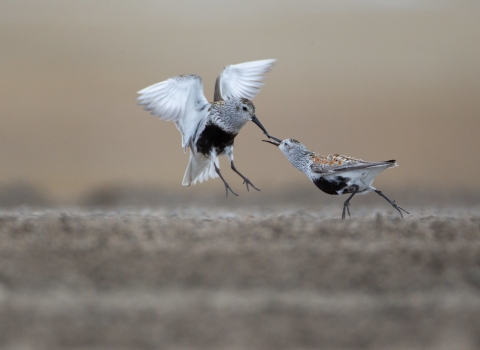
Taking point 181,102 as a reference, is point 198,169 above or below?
below

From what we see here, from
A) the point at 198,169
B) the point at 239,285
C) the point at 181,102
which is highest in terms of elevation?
the point at 181,102

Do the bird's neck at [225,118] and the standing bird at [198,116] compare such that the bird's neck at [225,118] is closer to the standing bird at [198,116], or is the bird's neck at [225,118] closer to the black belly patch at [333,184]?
the standing bird at [198,116]

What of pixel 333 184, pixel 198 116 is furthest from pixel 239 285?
pixel 198 116

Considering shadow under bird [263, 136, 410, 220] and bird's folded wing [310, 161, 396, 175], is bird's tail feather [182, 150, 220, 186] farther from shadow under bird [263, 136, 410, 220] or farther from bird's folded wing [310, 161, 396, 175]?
bird's folded wing [310, 161, 396, 175]

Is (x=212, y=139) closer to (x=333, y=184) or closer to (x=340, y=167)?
(x=333, y=184)

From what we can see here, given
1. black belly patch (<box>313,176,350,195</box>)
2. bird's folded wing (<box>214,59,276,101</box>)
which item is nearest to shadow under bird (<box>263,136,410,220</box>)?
black belly patch (<box>313,176,350,195</box>)

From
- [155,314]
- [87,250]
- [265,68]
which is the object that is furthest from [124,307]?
[265,68]

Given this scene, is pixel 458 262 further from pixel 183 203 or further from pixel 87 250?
pixel 183 203
